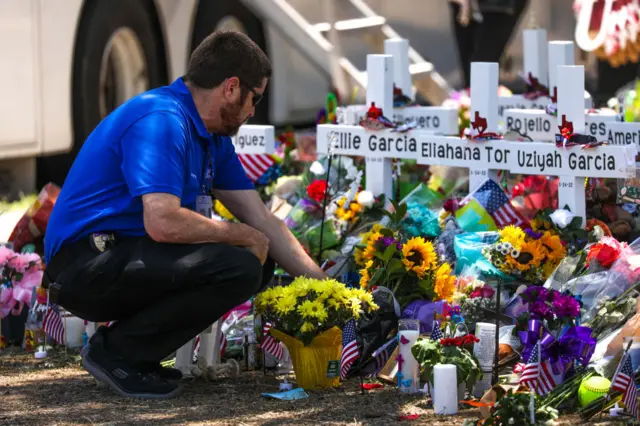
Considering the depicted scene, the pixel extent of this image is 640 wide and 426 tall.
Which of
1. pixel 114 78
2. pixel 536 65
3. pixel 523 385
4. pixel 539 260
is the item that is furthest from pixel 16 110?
pixel 523 385

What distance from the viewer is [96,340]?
4.50 meters

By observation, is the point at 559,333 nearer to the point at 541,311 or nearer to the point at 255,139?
the point at 541,311

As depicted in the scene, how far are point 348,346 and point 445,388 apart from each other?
0.54 metres

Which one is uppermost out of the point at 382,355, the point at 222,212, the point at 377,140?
the point at 377,140

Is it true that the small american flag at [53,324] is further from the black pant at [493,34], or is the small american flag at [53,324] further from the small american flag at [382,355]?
the black pant at [493,34]

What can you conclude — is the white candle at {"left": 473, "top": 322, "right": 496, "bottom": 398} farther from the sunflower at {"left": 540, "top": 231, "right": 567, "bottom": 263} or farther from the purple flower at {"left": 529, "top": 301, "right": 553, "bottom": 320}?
the sunflower at {"left": 540, "top": 231, "right": 567, "bottom": 263}

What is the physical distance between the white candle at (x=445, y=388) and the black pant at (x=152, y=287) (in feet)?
2.32

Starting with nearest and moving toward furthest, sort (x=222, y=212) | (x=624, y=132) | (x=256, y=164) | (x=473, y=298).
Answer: (x=473, y=298), (x=624, y=132), (x=222, y=212), (x=256, y=164)

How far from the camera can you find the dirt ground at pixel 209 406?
13.3ft

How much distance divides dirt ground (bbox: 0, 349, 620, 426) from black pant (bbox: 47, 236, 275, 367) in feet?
0.69

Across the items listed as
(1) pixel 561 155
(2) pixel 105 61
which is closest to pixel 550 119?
(1) pixel 561 155

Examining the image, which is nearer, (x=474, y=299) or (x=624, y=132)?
(x=474, y=299)

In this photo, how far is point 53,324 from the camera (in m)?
5.12

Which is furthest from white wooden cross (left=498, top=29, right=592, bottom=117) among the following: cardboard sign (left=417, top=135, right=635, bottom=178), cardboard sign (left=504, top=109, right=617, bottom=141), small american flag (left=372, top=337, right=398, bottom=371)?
small american flag (left=372, top=337, right=398, bottom=371)
